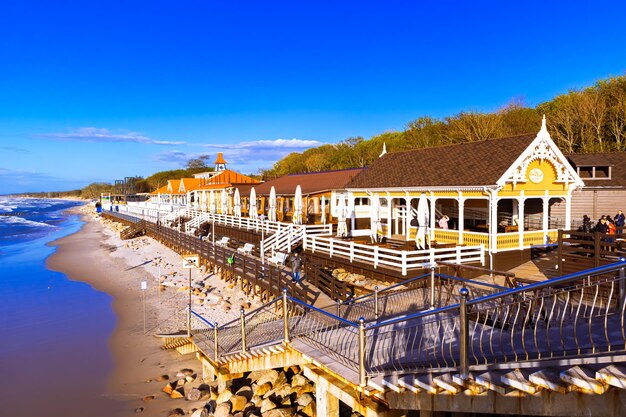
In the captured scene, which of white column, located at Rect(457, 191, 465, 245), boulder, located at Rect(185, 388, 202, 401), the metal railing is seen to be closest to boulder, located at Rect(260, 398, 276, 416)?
boulder, located at Rect(185, 388, 202, 401)

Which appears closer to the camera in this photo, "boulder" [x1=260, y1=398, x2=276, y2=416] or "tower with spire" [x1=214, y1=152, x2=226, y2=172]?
"boulder" [x1=260, y1=398, x2=276, y2=416]

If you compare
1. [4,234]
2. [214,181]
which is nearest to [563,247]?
[214,181]

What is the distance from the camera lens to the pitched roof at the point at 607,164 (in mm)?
21703

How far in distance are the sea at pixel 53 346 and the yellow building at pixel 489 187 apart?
43.7ft

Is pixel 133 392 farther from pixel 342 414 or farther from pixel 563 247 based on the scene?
pixel 563 247

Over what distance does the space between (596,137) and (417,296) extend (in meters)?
37.7

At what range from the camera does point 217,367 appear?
35.4 ft

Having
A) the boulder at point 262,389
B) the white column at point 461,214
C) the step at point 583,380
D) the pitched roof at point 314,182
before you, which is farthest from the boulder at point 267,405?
the pitched roof at point 314,182

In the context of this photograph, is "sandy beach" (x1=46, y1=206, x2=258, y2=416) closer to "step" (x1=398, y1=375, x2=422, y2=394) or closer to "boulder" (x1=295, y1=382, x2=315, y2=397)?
"boulder" (x1=295, y1=382, x2=315, y2=397)

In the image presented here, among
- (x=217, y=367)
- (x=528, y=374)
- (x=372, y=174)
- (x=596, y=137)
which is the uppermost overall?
(x=596, y=137)

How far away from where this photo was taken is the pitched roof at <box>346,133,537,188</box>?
17031 mm

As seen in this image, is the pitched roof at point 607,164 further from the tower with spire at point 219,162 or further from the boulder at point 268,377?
the tower with spire at point 219,162

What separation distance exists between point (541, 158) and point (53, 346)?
19.5 m

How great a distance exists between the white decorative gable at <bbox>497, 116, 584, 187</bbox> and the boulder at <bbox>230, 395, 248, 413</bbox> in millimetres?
11776
